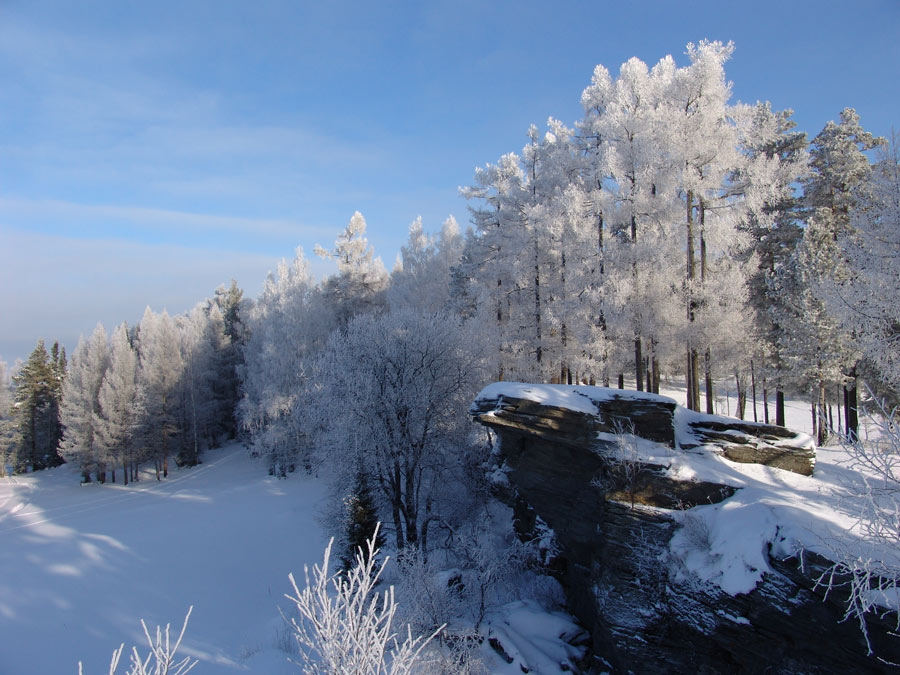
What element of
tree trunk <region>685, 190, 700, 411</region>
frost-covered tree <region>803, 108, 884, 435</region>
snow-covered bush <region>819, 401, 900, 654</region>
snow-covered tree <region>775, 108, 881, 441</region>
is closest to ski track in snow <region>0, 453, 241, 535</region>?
tree trunk <region>685, 190, 700, 411</region>

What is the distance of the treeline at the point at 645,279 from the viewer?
13.5 metres

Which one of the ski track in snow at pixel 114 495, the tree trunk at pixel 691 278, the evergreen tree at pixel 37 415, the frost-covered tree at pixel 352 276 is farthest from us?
the evergreen tree at pixel 37 415

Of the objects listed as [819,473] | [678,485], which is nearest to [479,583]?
[678,485]

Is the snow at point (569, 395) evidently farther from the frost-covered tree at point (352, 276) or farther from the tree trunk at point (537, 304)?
the frost-covered tree at point (352, 276)

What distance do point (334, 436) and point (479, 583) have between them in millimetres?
6604

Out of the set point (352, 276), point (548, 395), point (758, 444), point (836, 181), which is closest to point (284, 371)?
point (352, 276)

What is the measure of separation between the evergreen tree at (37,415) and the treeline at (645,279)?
29.9 metres

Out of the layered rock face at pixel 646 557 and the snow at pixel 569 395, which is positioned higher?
the snow at pixel 569 395

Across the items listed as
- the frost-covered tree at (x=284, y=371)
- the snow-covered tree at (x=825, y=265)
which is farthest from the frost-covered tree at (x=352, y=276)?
the snow-covered tree at (x=825, y=265)

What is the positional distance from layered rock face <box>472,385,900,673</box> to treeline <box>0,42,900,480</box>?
3.30m

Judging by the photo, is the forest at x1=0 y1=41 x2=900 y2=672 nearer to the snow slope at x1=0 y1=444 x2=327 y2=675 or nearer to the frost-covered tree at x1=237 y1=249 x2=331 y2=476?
the frost-covered tree at x1=237 y1=249 x2=331 y2=476

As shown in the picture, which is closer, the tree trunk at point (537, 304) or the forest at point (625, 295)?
the forest at point (625, 295)

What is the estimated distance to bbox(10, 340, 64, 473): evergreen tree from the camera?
1677 inches

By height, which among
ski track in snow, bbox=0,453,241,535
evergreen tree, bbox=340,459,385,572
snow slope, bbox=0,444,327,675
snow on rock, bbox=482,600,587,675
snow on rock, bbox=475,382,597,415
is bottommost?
ski track in snow, bbox=0,453,241,535
